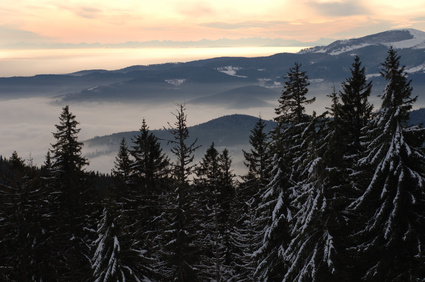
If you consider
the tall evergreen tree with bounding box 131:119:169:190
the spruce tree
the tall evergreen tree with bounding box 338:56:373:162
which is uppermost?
the tall evergreen tree with bounding box 338:56:373:162

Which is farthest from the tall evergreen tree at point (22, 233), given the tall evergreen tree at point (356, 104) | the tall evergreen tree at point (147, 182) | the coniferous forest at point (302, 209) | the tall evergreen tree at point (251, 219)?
the tall evergreen tree at point (356, 104)

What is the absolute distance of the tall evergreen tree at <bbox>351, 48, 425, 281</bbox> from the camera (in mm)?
14891

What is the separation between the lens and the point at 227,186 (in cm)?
4162

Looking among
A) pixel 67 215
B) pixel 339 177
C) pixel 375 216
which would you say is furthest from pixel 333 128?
pixel 67 215

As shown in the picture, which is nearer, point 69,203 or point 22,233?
point 22,233

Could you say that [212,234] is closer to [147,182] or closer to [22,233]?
[147,182]

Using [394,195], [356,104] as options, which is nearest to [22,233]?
[394,195]

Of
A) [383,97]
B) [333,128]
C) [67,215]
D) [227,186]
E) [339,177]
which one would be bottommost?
[227,186]

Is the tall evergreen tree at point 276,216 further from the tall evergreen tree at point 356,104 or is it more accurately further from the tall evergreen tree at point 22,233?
the tall evergreen tree at point 22,233

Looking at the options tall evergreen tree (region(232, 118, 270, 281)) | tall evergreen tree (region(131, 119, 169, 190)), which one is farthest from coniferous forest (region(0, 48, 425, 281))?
tall evergreen tree (region(232, 118, 270, 281))

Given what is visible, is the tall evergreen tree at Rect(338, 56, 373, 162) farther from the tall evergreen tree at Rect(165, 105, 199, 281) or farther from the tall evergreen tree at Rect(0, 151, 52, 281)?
the tall evergreen tree at Rect(0, 151, 52, 281)

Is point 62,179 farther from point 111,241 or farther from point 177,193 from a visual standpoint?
point 177,193

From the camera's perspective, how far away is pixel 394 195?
15.6m

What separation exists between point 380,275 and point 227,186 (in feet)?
89.1
